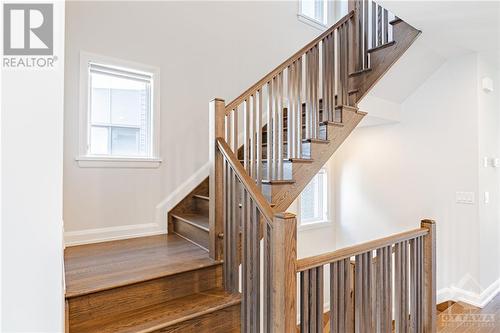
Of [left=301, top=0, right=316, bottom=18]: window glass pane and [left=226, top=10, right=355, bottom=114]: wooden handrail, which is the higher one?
[left=301, top=0, right=316, bottom=18]: window glass pane

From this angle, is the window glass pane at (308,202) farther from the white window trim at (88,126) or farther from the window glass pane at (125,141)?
the window glass pane at (125,141)

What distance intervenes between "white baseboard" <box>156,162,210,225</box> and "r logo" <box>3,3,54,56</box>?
244 centimetres

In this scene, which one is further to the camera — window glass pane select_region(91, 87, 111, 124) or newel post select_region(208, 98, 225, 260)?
window glass pane select_region(91, 87, 111, 124)

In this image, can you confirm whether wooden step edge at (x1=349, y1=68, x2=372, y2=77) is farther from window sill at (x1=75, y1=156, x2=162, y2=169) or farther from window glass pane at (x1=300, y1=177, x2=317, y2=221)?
window sill at (x1=75, y1=156, x2=162, y2=169)

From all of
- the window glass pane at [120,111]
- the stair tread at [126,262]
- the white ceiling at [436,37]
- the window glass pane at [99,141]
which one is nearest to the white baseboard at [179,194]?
the stair tread at [126,262]

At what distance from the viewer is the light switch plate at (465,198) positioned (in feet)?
11.0

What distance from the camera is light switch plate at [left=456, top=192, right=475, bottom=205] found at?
11.0 feet

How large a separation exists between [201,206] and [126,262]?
1.25m

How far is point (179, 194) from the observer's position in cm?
347

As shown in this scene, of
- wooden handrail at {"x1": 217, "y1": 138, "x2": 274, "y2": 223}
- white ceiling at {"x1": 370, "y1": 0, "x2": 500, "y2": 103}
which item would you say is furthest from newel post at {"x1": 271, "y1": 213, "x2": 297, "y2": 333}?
white ceiling at {"x1": 370, "y1": 0, "x2": 500, "y2": 103}

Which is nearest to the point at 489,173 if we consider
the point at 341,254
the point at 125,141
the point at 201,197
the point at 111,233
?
the point at 341,254

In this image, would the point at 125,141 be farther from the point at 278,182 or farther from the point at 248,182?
the point at 248,182

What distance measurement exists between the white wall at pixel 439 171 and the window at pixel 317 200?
2.07ft

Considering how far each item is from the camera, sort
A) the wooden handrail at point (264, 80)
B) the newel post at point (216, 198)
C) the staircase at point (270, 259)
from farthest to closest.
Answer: the wooden handrail at point (264, 80), the newel post at point (216, 198), the staircase at point (270, 259)
